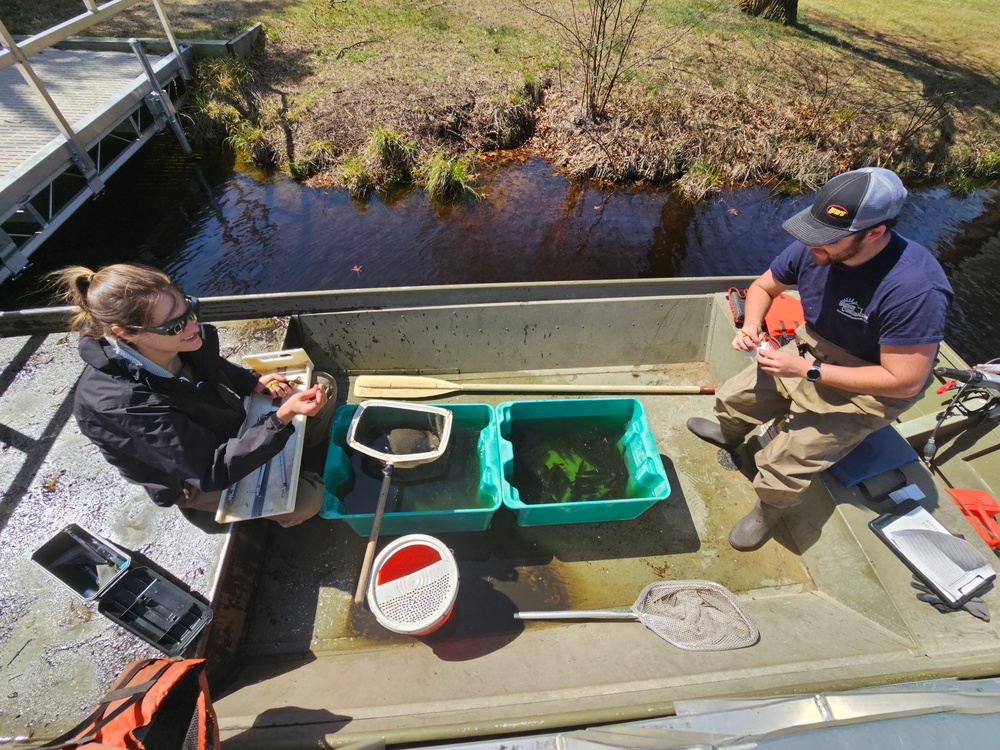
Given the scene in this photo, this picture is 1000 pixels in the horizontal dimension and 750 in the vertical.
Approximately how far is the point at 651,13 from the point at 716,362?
11.1 m

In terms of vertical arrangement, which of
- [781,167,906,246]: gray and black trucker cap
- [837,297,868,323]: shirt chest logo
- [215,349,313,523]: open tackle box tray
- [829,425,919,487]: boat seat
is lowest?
[829,425,919,487]: boat seat

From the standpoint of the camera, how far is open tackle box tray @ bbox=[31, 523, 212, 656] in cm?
200

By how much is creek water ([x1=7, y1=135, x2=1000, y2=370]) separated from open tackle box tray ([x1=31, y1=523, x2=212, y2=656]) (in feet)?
16.0

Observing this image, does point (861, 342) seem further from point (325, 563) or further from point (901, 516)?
point (325, 563)

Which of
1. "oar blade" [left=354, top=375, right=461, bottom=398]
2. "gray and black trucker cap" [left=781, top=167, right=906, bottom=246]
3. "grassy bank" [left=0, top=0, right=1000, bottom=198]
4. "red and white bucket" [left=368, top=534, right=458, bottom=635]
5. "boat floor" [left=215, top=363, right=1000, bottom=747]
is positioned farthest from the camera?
"grassy bank" [left=0, top=0, right=1000, bottom=198]

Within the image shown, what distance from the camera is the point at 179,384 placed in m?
2.30

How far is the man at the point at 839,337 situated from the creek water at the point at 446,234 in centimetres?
420

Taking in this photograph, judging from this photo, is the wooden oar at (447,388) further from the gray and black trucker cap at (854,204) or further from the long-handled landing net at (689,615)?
the gray and black trucker cap at (854,204)

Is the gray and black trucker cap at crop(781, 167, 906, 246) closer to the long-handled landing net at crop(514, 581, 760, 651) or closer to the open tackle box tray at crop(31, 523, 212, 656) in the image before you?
the long-handled landing net at crop(514, 581, 760, 651)

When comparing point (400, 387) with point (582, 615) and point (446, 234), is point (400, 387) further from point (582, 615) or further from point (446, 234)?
point (446, 234)

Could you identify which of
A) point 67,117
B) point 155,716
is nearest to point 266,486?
point 155,716

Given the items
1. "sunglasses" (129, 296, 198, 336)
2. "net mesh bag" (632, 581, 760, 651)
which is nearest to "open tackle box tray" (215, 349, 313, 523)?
"sunglasses" (129, 296, 198, 336)

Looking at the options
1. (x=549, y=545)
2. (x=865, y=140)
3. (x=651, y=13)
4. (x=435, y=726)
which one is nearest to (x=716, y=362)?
(x=549, y=545)

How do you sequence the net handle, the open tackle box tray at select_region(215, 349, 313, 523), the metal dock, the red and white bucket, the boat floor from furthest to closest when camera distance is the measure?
the metal dock → the net handle → the open tackle box tray at select_region(215, 349, 313, 523) → the red and white bucket → the boat floor
